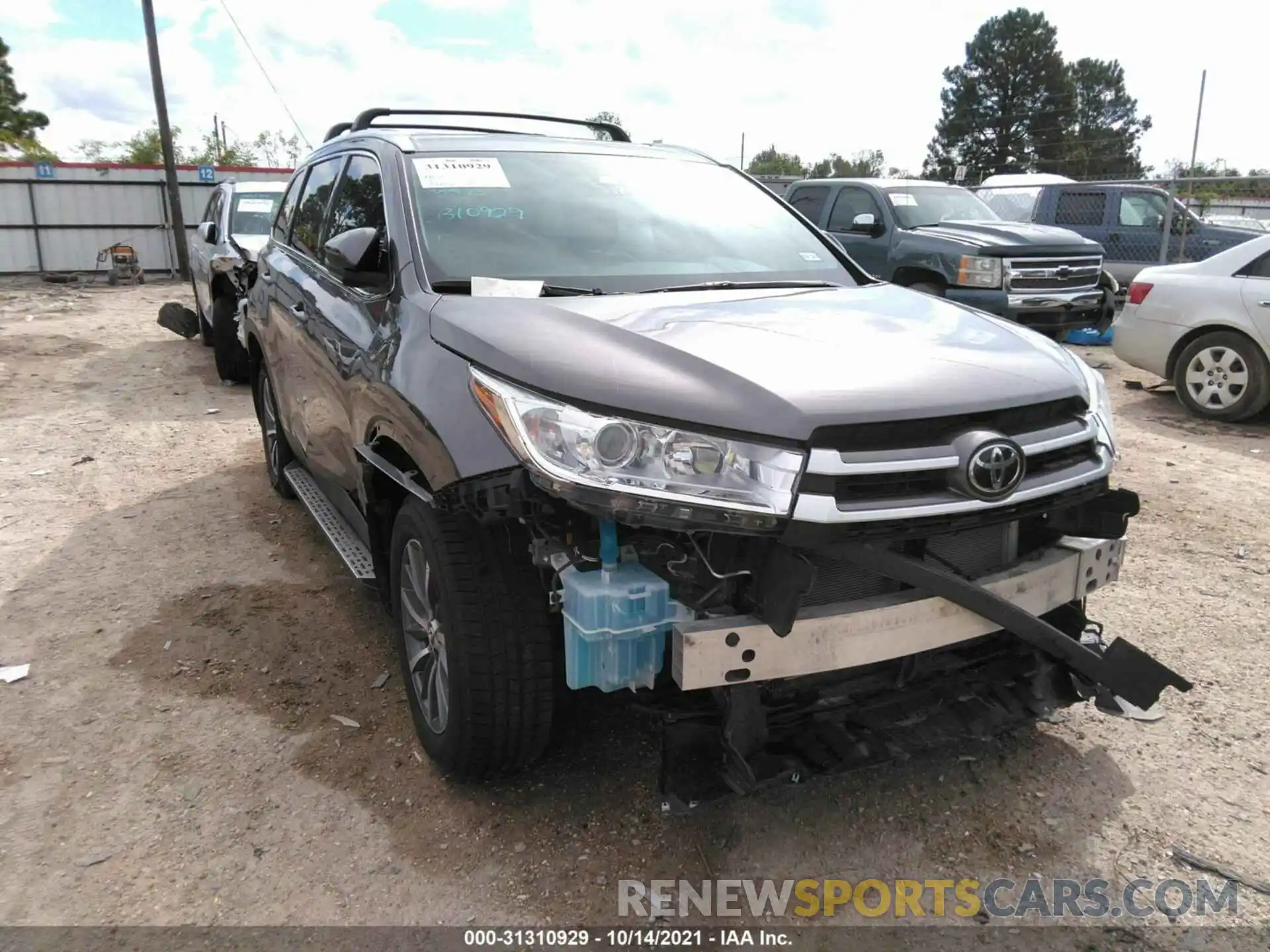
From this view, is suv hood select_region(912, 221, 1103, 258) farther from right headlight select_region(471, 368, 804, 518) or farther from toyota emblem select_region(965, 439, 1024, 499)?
right headlight select_region(471, 368, 804, 518)

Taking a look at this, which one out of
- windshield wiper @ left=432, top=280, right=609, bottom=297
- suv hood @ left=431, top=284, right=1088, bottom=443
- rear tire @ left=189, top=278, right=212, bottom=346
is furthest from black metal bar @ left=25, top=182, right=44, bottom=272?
suv hood @ left=431, top=284, right=1088, bottom=443

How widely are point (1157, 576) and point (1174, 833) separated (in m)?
2.03

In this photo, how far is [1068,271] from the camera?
32.0 ft

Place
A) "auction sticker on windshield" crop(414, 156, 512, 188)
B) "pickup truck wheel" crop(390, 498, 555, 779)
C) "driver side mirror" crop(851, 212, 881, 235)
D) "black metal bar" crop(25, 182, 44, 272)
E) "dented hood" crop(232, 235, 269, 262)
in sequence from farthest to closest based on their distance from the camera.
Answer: "black metal bar" crop(25, 182, 44, 272) → "driver side mirror" crop(851, 212, 881, 235) → "dented hood" crop(232, 235, 269, 262) → "auction sticker on windshield" crop(414, 156, 512, 188) → "pickup truck wheel" crop(390, 498, 555, 779)

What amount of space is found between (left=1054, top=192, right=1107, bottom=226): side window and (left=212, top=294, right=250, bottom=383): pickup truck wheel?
10.9 metres

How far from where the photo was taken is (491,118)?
4.49 m

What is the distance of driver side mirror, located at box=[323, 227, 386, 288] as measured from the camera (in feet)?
9.79

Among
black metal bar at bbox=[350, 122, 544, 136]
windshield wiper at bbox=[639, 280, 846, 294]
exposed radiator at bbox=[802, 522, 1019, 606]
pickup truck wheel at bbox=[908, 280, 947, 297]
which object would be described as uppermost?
black metal bar at bbox=[350, 122, 544, 136]

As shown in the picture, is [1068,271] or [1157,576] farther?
[1068,271]

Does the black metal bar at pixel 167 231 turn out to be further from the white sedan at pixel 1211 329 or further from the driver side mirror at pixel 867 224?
the white sedan at pixel 1211 329

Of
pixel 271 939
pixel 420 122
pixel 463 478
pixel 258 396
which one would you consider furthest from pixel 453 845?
pixel 258 396

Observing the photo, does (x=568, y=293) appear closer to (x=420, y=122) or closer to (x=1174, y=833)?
(x=420, y=122)

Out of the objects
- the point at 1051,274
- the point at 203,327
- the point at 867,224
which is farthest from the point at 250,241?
the point at 1051,274

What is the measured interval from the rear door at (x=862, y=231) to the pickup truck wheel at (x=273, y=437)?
6.51m
